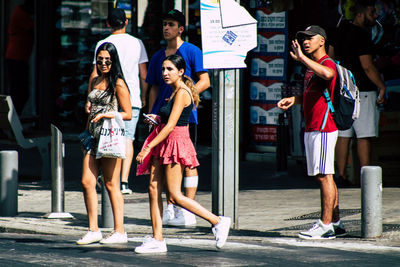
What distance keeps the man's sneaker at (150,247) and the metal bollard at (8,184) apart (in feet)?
8.67

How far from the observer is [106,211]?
9.27 metres

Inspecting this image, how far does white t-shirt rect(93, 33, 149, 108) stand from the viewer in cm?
1099

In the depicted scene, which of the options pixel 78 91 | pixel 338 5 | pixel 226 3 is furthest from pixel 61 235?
pixel 78 91

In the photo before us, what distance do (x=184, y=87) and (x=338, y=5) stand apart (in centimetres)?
577

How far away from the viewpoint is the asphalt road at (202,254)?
7453 mm

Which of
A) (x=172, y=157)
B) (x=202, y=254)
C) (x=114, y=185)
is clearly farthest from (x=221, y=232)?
(x=114, y=185)

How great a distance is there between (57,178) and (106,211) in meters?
0.93

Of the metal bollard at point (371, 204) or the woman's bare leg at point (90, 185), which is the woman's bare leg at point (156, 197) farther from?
the metal bollard at point (371, 204)

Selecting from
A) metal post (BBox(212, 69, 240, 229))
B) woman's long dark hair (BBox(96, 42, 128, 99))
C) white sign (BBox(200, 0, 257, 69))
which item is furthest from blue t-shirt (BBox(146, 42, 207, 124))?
woman's long dark hair (BBox(96, 42, 128, 99))

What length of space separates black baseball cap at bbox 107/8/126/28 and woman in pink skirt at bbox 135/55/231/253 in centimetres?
294

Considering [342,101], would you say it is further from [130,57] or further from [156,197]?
[130,57]

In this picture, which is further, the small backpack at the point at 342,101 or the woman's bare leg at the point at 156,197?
the small backpack at the point at 342,101

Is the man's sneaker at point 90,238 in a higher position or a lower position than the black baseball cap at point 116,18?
lower

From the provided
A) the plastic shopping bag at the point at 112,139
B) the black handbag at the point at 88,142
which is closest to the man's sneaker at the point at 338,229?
the plastic shopping bag at the point at 112,139
